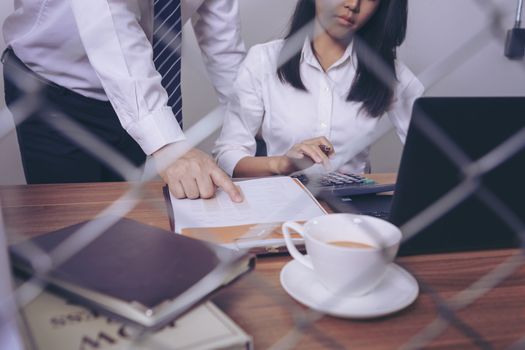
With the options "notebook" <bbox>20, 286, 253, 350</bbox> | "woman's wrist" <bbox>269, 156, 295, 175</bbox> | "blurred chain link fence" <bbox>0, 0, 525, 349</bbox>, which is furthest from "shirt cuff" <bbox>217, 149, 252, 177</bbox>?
"notebook" <bbox>20, 286, 253, 350</bbox>

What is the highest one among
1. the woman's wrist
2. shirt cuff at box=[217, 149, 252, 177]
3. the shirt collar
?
the shirt collar

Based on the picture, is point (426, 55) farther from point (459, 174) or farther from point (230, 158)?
point (459, 174)

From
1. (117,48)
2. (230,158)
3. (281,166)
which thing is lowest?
(230,158)

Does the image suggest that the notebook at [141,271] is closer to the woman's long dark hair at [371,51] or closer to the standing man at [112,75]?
the standing man at [112,75]

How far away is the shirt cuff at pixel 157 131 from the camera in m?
0.91

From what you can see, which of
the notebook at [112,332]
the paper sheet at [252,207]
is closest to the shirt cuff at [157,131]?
the paper sheet at [252,207]

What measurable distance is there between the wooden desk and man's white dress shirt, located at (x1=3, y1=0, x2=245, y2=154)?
8.6 inches

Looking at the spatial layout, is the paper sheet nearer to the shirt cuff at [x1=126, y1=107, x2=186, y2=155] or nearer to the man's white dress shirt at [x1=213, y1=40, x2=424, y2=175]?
the shirt cuff at [x1=126, y1=107, x2=186, y2=155]

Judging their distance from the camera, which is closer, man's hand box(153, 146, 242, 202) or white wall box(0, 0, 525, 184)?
man's hand box(153, 146, 242, 202)

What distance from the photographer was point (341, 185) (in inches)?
36.6

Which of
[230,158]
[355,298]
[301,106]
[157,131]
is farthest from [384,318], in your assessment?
[301,106]

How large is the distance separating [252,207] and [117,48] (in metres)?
0.36

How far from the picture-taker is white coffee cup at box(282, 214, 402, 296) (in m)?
0.52

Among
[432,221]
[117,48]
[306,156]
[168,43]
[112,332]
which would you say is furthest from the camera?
[168,43]
